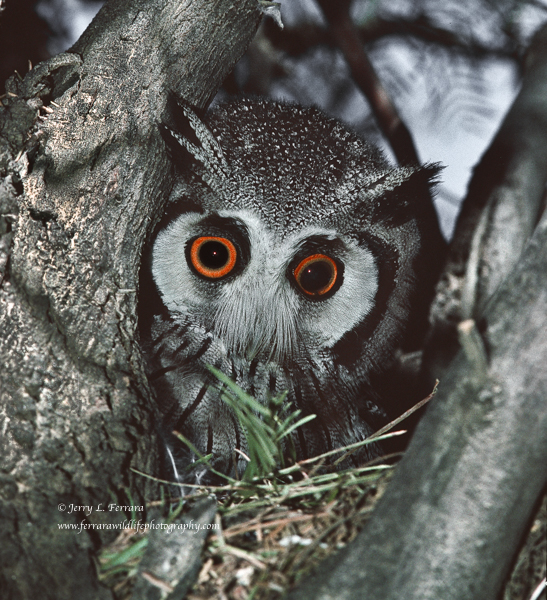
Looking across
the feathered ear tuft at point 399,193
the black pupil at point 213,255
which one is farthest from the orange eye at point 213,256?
the feathered ear tuft at point 399,193

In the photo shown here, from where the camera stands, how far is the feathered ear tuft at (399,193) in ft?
5.61

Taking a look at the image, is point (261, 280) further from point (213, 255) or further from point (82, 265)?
point (82, 265)

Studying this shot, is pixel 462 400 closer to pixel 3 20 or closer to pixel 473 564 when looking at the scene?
pixel 473 564

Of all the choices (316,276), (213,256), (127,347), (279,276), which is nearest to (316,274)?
(316,276)

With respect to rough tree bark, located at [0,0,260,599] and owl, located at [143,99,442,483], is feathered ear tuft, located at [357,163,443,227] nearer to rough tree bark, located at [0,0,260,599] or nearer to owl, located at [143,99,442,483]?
owl, located at [143,99,442,483]

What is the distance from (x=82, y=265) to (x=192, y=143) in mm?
585

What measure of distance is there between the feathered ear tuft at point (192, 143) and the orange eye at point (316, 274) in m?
0.41

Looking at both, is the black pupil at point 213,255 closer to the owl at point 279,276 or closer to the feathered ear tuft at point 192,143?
the owl at point 279,276

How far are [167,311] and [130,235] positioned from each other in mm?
472

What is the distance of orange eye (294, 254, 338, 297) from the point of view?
171 centimetres

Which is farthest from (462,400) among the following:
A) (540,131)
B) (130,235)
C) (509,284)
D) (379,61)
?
(379,61)

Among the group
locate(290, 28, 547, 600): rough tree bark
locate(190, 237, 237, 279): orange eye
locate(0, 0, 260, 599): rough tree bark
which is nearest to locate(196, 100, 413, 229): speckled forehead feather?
locate(190, 237, 237, 279): orange eye

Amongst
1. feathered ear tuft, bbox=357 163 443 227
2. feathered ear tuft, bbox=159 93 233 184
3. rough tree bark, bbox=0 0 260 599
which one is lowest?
rough tree bark, bbox=0 0 260 599

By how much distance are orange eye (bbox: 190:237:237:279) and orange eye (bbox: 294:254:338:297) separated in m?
0.24
